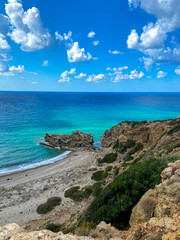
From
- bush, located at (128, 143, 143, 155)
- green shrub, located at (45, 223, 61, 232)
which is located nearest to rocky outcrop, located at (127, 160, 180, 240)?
green shrub, located at (45, 223, 61, 232)

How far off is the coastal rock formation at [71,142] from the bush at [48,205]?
30292 mm

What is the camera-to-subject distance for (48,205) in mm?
21234

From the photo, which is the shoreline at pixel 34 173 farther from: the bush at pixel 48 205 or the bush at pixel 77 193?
the bush at pixel 77 193

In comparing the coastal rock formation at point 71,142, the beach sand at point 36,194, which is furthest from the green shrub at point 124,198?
the coastal rock formation at point 71,142

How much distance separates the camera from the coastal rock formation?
5347 cm

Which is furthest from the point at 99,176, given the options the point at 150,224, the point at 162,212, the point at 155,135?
the point at 150,224

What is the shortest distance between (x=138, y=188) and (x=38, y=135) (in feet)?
183

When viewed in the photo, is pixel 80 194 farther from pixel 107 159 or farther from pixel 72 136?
pixel 72 136

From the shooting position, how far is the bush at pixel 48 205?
66.9 feet

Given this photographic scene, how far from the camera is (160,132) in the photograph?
105 ft

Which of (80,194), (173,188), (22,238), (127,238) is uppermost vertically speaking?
(173,188)

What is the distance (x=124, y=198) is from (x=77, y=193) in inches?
511

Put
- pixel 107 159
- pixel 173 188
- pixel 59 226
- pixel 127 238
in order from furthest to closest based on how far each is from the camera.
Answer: pixel 107 159 < pixel 59 226 < pixel 173 188 < pixel 127 238

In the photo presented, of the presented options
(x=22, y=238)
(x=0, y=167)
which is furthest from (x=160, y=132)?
(x=0, y=167)
